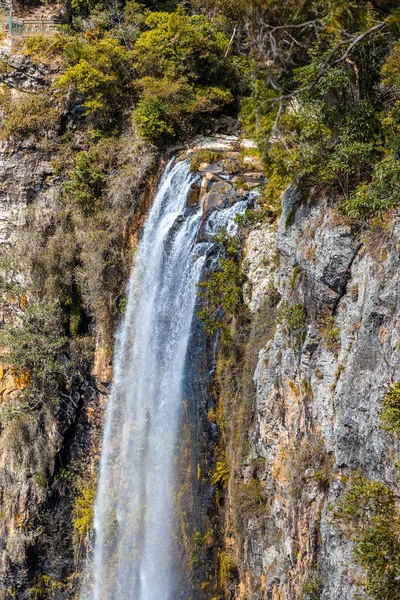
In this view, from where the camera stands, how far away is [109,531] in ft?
46.8

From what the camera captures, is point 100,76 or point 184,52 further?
point 100,76

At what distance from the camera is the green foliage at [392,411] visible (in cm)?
590

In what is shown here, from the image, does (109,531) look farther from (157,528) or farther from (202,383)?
(202,383)

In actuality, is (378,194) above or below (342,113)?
below

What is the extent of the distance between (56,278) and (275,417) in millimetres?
9759

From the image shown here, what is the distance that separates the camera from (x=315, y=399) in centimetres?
798

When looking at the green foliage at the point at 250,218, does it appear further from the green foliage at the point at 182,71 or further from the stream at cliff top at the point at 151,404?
the green foliage at the point at 182,71

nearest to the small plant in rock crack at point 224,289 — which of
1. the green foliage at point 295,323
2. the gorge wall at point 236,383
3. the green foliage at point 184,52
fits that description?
the gorge wall at point 236,383

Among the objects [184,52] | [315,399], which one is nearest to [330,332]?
[315,399]

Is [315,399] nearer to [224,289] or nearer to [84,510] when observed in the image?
[224,289]

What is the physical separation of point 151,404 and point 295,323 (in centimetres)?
573

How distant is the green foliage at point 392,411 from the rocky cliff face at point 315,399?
0.67 feet

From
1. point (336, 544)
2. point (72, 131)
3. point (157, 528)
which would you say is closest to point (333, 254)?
point (336, 544)

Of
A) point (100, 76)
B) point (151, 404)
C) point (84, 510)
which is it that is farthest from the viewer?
point (100, 76)
